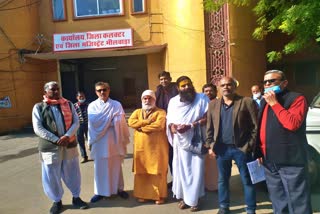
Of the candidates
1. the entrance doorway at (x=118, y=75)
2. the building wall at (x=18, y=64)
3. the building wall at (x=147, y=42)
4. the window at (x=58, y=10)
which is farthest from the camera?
the entrance doorway at (x=118, y=75)

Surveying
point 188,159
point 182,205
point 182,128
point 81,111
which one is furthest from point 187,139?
point 81,111

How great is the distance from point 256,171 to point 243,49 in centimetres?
942

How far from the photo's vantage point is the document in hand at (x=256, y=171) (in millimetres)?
3609

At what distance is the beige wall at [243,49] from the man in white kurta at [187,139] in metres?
8.14

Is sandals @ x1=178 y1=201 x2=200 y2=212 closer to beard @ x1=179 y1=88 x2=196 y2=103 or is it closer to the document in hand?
the document in hand

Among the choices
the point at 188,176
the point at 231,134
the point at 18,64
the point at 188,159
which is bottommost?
the point at 188,176

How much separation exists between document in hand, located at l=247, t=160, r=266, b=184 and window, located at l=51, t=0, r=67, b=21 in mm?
13277

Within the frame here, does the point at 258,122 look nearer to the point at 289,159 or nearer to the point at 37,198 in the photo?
the point at 289,159

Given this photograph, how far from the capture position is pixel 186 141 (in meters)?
4.34

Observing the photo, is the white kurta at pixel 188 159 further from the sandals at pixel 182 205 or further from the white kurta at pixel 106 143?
the white kurta at pixel 106 143

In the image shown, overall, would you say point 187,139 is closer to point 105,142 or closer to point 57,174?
point 105,142

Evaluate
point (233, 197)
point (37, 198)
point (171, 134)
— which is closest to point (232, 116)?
point (171, 134)

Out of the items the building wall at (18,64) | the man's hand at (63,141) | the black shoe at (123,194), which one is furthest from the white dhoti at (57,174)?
the building wall at (18,64)

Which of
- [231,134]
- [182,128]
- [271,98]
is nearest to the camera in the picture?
[271,98]
